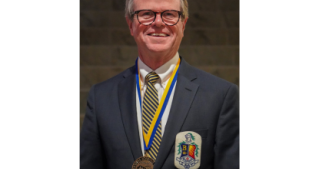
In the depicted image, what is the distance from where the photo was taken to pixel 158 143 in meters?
1.57

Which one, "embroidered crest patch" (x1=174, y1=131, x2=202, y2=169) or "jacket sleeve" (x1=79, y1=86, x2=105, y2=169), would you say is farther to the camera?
"jacket sleeve" (x1=79, y1=86, x2=105, y2=169)

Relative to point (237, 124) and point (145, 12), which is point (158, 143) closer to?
point (237, 124)

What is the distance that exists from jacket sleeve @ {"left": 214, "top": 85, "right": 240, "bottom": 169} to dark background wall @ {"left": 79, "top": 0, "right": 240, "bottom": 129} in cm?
107

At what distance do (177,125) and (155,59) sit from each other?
379mm

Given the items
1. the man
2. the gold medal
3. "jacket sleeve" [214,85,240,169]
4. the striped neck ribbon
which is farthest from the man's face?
the gold medal

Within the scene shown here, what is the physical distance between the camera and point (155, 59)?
5.54 ft

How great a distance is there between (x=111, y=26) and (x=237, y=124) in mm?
1585

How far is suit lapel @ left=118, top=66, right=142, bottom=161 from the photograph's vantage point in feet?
5.20

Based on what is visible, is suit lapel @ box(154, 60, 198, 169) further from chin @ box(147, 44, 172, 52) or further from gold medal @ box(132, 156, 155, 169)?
chin @ box(147, 44, 172, 52)

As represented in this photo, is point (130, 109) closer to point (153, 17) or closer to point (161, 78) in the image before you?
point (161, 78)

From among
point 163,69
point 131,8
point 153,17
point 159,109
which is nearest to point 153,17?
point 153,17

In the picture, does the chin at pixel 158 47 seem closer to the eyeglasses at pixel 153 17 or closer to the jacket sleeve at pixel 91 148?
the eyeglasses at pixel 153 17

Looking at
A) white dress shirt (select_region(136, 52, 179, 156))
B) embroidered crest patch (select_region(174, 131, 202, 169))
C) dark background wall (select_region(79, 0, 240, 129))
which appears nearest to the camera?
embroidered crest patch (select_region(174, 131, 202, 169))

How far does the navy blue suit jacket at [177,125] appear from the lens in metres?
1.58
